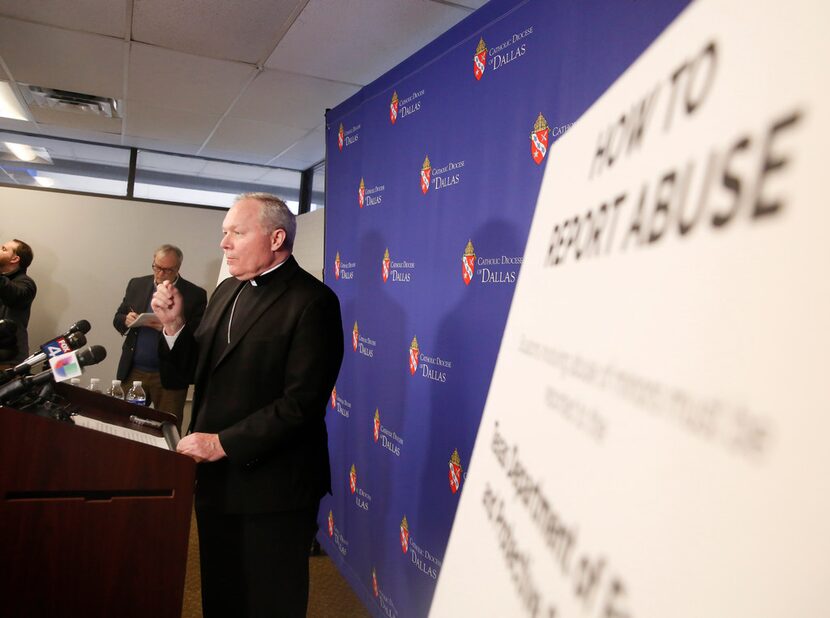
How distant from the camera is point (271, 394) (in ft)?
5.85

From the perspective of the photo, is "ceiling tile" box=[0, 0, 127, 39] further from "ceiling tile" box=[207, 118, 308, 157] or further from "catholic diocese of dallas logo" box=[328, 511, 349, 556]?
"catholic diocese of dallas logo" box=[328, 511, 349, 556]

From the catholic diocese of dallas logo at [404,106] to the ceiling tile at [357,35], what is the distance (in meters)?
0.43

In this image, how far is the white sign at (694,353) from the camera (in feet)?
0.92

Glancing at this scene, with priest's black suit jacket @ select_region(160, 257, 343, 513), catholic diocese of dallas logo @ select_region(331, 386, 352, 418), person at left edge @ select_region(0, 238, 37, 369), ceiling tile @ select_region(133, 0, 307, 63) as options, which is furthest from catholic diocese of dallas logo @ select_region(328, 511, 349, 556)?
ceiling tile @ select_region(133, 0, 307, 63)

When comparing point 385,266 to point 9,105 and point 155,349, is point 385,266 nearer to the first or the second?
point 155,349

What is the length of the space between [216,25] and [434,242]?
1717 millimetres

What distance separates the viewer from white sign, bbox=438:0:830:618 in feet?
0.92

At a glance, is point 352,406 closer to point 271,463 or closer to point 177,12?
point 271,463

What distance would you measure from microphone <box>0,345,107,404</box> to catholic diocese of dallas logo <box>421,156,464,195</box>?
1322 millimetres

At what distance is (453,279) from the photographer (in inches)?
87.5

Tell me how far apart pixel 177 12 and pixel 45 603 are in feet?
8.65

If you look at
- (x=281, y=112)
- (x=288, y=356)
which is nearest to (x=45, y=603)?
(x=288, y=356)

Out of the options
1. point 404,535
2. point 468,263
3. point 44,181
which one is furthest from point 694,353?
point 44,181

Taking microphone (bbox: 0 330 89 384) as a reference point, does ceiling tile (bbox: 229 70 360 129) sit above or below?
above
